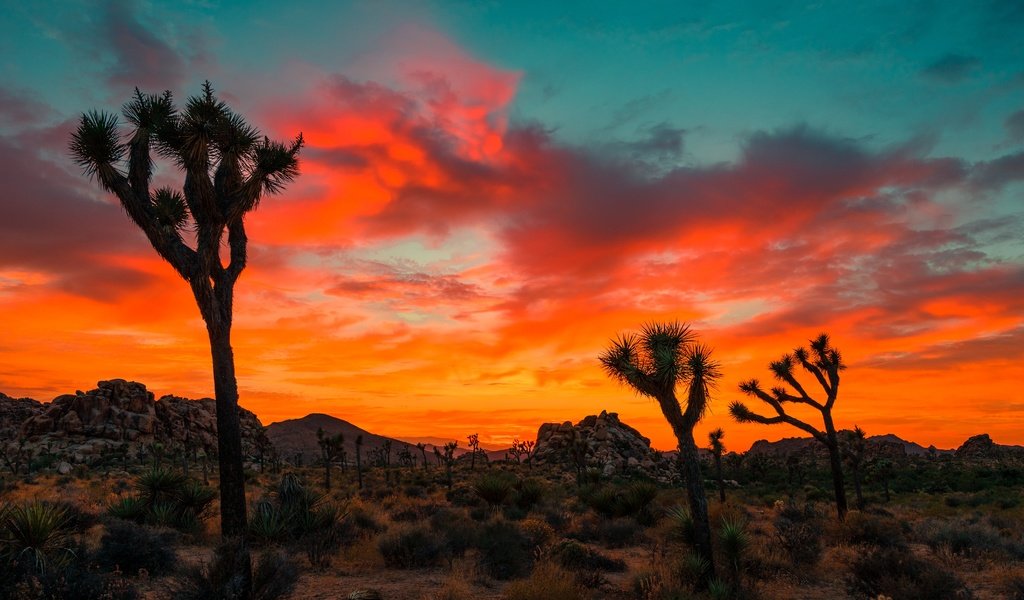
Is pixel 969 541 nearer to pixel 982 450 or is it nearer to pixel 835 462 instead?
pixel 835 462

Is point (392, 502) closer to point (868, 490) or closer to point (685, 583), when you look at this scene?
point (685, 583)

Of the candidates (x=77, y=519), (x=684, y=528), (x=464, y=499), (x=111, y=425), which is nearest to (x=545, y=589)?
(x=684, y=528)

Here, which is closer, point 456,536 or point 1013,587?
point 1013,587

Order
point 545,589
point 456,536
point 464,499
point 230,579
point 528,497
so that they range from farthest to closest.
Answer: point 464,499 → point 528,497 → point 456,536 → point 545,589 → point 230,579

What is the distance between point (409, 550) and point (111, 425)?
270 feet

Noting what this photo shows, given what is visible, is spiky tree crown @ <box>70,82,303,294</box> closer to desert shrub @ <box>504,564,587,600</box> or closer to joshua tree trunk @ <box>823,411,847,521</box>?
desert shrub @ <box>504,564,587,600</box>

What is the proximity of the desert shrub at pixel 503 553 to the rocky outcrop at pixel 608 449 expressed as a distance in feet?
188

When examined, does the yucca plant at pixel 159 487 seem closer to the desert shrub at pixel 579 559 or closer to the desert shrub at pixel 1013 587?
the desert shrub at pixel 579 559

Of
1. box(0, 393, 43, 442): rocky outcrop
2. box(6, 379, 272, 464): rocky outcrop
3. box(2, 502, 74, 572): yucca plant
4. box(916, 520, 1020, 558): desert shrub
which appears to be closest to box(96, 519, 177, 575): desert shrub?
box(2, 502, 74, 572): yucca plant

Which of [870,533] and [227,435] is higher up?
[227,435]

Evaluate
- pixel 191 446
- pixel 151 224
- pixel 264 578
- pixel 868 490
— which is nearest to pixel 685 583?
pixel 264 578

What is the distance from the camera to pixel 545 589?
1030cm

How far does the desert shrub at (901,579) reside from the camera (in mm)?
10617

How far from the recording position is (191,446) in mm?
74750
